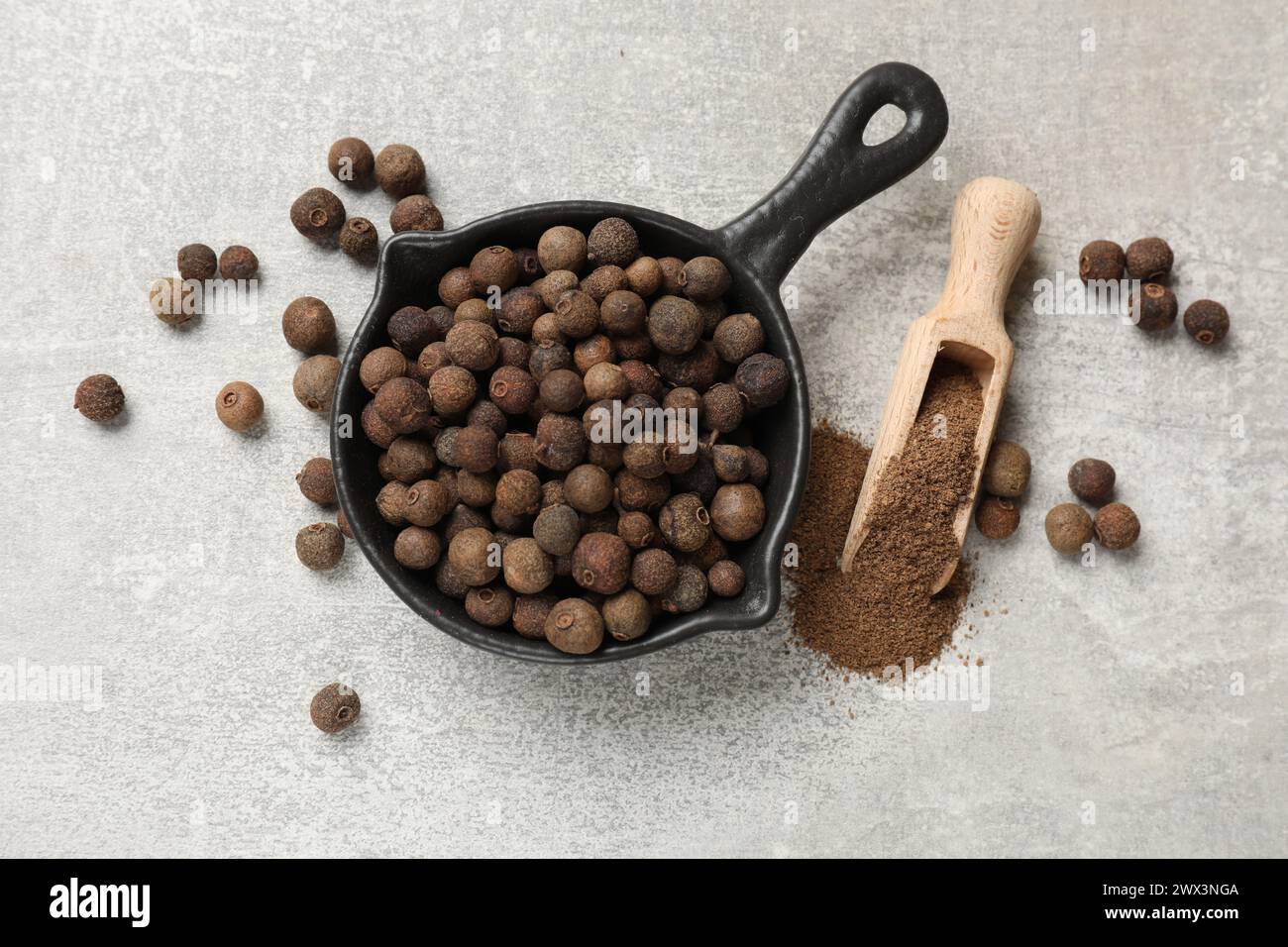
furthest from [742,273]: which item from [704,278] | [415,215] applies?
[415,215]

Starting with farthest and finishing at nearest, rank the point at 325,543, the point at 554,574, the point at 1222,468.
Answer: the point at 1222,468
the point at 325,543
the point at 554,574

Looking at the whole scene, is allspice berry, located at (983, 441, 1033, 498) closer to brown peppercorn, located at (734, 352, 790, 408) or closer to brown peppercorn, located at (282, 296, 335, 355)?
brown peppercorn, located at (734, 352, 790, 408)

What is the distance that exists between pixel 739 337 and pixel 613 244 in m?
0.32

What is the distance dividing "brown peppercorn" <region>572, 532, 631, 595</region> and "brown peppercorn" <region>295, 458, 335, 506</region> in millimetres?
710

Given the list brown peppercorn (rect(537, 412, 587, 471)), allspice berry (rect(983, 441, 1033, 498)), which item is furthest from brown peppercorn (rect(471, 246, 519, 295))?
allspice berry (rect(983, 441, 1033, 498))

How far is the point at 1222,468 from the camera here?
2438 mm

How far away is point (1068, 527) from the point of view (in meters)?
2.33

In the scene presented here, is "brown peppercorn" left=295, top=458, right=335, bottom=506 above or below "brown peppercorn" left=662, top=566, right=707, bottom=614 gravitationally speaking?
above

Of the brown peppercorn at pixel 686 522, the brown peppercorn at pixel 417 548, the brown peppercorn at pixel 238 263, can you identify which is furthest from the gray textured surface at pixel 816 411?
the brown peppercorn at pixel 686 522

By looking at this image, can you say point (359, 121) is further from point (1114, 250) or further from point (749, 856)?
point (749, 856)

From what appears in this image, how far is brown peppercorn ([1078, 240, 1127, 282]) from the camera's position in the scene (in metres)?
2.39

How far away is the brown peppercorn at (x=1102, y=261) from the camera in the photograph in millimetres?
2387

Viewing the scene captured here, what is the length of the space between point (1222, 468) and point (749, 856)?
60.1 inches

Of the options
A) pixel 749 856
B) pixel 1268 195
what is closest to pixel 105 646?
pixel 749 856
